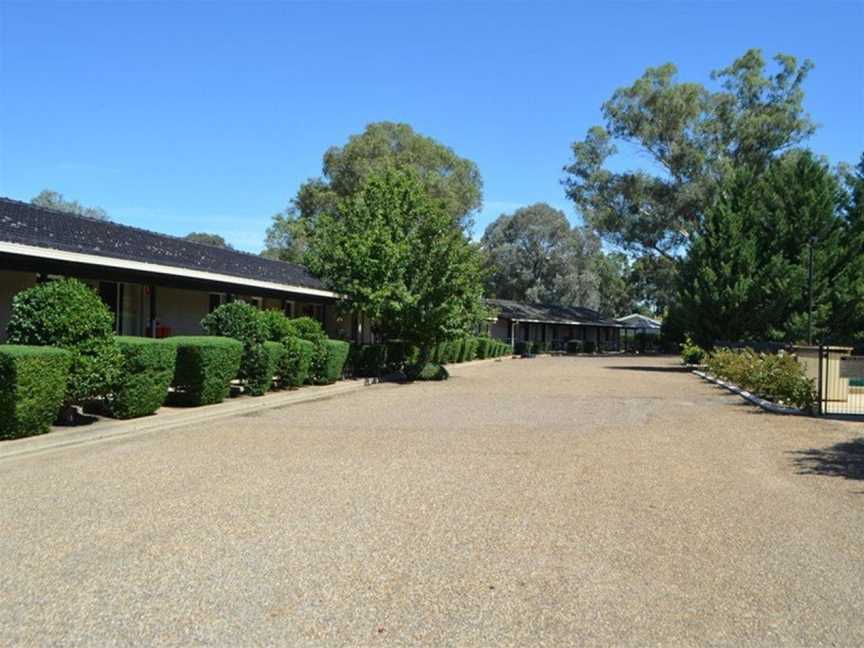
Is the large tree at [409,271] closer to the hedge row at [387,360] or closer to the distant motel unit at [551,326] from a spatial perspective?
the hedge row at [387,360]

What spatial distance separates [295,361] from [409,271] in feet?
26.1

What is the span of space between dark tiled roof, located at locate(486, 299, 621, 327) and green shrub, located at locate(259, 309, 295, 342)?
35.7 metres

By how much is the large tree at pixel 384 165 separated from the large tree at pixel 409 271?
24.0 metres

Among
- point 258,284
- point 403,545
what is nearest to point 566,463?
point 403,545

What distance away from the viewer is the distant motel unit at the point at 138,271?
15961 millimetres

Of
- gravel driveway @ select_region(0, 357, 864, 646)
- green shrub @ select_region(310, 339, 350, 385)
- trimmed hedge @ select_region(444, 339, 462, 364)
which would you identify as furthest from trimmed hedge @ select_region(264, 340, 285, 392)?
trimmed hedge @ select_region(444, 339, 462, 364)

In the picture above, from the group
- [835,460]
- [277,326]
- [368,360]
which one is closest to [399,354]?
[368,360]

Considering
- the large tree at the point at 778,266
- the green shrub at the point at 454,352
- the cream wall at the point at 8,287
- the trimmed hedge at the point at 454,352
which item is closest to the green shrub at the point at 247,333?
the cream wall at the point at 8,287

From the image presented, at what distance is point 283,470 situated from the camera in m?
9.27

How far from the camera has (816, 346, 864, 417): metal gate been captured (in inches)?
663

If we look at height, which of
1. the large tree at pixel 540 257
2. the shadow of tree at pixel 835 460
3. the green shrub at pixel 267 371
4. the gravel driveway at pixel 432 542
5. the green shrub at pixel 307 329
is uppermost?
the large tree at pixel 540 257

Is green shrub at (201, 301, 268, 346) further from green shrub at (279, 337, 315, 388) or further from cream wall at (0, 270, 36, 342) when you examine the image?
cream wall at (0, 270, 36, 342)

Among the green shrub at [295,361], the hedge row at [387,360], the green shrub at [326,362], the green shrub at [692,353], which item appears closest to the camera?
the green shrub at [295,361]

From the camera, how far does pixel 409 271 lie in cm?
2694
